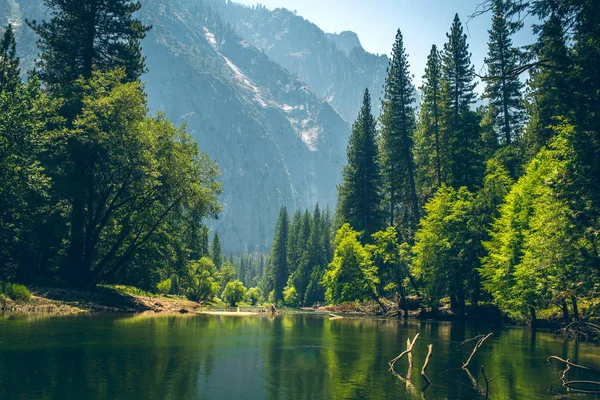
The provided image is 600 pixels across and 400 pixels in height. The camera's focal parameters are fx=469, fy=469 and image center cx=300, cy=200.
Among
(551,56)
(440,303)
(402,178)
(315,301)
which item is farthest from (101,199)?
(315,301)

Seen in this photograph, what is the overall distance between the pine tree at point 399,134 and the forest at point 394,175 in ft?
0.87

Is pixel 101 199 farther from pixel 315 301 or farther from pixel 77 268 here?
pixel 315 301

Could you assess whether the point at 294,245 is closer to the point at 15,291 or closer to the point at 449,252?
the point at 449,252

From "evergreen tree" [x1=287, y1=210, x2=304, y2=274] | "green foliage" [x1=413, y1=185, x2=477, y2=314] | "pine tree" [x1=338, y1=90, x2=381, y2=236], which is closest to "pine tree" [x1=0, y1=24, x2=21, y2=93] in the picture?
"green foliage" [x1=413, y1=185, x2=477, y2=314]

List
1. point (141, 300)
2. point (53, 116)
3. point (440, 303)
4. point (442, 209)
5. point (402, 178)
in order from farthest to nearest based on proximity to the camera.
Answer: point (402, 178) < point (440, 303) < point (442, 209) < point (141, 300) < point (53, 116)

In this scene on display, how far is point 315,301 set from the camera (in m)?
101

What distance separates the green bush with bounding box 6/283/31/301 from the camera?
2555cm

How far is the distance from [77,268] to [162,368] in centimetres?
2256

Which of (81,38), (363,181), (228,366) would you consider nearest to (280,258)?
(363,181)

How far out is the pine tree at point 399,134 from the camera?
6162 cm

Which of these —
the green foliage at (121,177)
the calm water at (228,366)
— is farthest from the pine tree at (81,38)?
the calm water at (228,366)

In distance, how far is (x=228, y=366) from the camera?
15102mm

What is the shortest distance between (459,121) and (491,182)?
36.6ft

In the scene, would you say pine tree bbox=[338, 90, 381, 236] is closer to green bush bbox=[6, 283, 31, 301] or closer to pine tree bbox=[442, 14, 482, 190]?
pine tree bbox=[442, 14, 482, 190]
